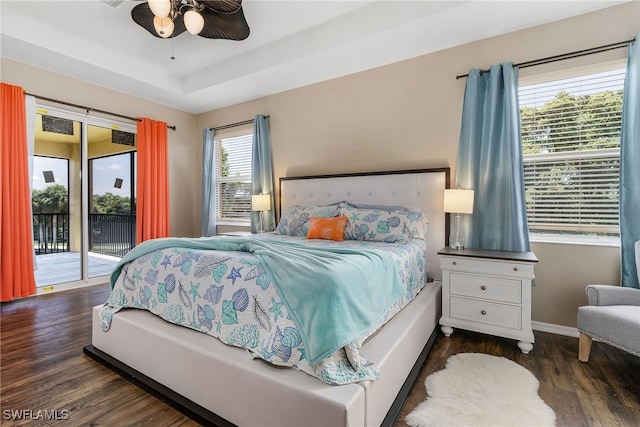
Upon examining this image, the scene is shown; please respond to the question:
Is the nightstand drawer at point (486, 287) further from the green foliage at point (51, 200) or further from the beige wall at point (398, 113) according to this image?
the green foliage at point (51, 200)

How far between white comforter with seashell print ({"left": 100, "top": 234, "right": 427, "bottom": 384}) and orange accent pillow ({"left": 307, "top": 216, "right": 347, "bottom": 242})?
27.9 inches

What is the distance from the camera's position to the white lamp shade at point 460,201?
263cm

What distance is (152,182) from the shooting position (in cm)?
443

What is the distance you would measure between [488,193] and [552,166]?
568mm

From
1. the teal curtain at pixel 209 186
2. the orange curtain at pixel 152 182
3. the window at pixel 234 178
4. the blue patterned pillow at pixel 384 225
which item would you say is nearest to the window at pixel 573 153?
the blue patterned pillow at pixel 384 225

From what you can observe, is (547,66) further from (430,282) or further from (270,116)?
(270,116)

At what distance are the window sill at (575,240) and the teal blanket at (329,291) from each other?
1722 millimetres

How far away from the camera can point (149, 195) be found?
4.37 m

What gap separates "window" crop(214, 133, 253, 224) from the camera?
15.4ft

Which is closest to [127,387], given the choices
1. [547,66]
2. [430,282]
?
[430,282]

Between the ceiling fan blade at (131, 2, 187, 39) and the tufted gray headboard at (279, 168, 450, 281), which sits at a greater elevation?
the ceiling fan blade at (131, 2, 187, 39)

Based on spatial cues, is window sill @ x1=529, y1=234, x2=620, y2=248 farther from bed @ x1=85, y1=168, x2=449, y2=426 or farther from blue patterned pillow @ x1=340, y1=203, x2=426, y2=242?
bed @ x1=85, y1=168, x2=449, y2=426

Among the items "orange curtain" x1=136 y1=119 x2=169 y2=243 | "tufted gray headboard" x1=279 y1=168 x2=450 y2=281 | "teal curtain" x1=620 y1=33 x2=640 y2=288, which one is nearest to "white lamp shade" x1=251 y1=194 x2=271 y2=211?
"tufted gray headboard" x1=279 y1=168 x2=450 y2=281

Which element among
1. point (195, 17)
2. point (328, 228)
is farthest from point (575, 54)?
point (195, 17)
